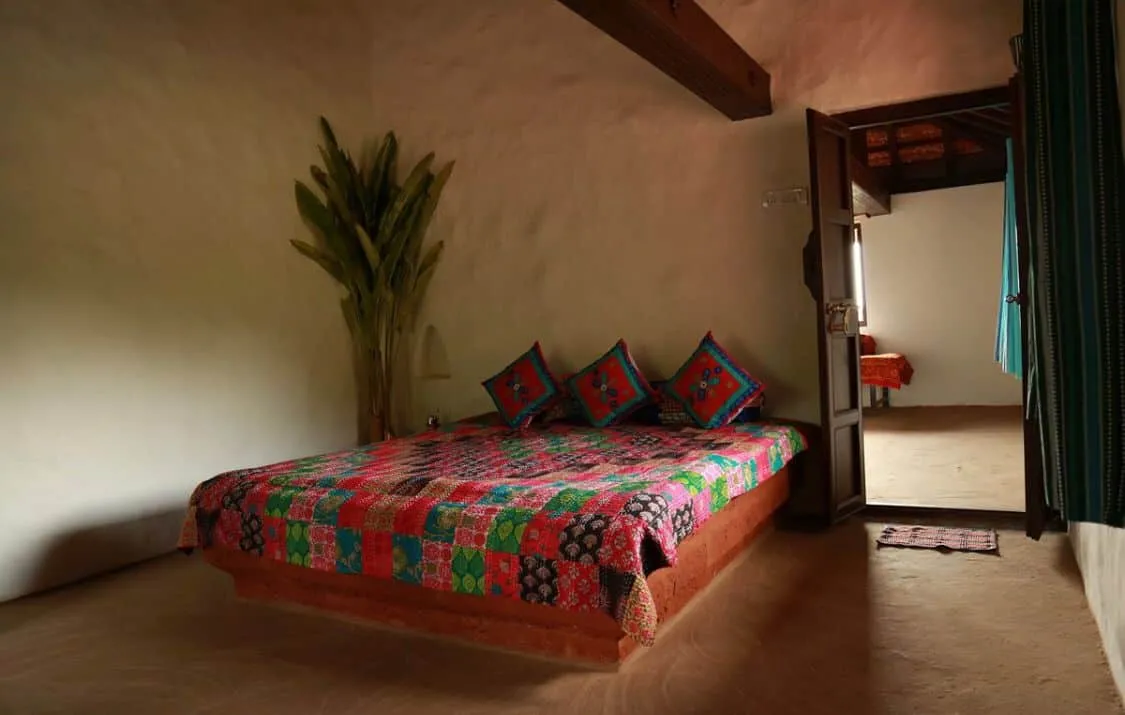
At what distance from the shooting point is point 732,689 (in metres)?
2.28

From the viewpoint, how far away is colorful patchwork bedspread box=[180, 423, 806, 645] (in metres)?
2.39

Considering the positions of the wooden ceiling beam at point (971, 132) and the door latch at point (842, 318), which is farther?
the wooden ceiling beam at point (971, 132)

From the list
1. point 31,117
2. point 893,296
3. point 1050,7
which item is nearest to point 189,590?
point 31,117

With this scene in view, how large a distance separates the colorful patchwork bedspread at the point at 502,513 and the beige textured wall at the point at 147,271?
960 millimetres

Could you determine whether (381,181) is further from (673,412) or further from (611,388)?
(673,412)

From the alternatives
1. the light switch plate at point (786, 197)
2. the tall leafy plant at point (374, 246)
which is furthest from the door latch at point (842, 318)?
the tall leafy plant at point (374, 246)

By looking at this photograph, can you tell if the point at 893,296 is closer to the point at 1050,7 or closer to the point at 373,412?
the point at 373,412

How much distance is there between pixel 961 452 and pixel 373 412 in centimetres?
445

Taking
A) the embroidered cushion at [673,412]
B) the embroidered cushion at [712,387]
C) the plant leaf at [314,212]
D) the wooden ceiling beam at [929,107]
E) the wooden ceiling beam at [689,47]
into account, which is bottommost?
the embroidered cushion at [673,412]

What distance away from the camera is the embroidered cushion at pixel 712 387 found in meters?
4.15

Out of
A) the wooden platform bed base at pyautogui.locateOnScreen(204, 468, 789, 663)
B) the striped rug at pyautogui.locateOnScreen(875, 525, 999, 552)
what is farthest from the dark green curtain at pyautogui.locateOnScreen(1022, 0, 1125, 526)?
the striped rug at pyautogui.locateOnScreen(875, 525, 999, 552)

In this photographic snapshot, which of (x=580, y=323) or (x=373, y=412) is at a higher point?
(x=580, y=323)

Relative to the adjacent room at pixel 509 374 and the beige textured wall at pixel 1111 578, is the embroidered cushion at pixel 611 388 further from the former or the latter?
the beige textured wall at pixel 1111 578

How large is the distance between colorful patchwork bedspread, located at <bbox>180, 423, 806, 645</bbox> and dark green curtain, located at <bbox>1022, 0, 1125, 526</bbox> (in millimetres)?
1136
